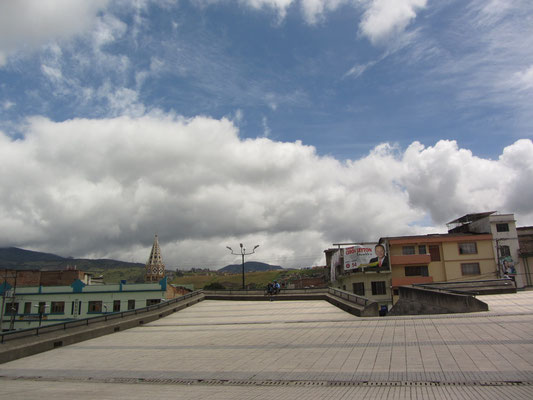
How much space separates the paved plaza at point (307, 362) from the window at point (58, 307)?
33809 mm

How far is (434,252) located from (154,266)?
68285 millimetres

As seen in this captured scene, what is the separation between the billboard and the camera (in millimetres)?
45406

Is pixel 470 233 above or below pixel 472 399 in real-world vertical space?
above

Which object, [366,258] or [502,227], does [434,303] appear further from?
[502,227]

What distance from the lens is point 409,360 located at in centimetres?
1058

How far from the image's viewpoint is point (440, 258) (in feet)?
144

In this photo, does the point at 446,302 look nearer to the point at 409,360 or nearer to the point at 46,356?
the point at 409,360

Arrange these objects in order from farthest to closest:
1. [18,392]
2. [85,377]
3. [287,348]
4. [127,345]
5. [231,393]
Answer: [127,345]
[287,348]
[85,377]
[18,392]
[231,393]

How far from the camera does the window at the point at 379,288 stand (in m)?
45.1

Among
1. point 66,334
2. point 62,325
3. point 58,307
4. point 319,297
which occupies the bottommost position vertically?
point 58,307

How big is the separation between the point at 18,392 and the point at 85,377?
1.74 m

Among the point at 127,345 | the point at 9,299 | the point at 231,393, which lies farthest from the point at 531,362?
the point at 9,299

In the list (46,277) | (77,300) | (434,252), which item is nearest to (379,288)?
(434,252)

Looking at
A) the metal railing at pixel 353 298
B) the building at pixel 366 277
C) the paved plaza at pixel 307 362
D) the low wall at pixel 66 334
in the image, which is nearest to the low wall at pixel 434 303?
the paved plaza at pixel 307 362
